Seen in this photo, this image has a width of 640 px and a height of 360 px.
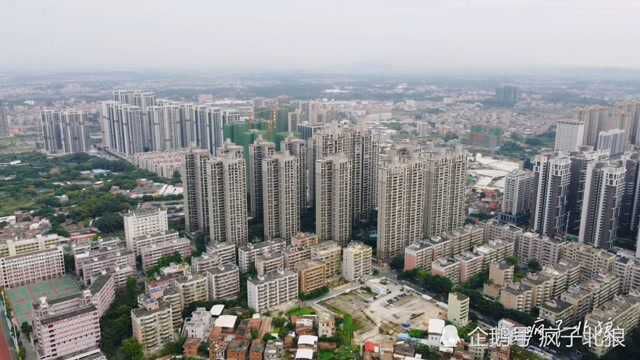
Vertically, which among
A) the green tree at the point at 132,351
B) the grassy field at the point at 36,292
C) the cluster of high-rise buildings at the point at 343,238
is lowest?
the grassy field at the point at 36,292

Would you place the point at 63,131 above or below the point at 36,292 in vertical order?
above

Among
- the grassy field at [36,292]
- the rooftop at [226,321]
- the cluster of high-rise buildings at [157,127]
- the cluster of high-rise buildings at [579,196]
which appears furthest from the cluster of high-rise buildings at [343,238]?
the cluster of high-rise buildings at [157,127]

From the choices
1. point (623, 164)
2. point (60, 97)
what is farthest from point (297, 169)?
point (60, 97)

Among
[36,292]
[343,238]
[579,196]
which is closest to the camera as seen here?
[36,292]

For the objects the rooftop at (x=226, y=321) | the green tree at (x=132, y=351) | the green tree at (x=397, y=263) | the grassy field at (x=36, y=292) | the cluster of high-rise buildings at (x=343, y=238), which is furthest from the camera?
the green tree at (x=397, y=263)

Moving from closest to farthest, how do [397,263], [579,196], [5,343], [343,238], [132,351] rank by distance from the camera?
[132,351] < [5,343] < [397,263] < [343,238] < [579,196]

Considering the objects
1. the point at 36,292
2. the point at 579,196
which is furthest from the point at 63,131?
the point at 579,196

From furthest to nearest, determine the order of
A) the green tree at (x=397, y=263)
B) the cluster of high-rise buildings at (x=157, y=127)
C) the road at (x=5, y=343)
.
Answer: the cluster of high-rise buildings at (x=157, y=127), the green tree at (x=397, y=263), the road at (x=5, y=343)

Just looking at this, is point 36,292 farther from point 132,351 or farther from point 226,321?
point 226,321

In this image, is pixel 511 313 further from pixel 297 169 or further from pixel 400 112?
pixel 400 112

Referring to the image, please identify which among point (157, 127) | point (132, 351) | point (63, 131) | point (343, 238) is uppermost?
point (157, 127)

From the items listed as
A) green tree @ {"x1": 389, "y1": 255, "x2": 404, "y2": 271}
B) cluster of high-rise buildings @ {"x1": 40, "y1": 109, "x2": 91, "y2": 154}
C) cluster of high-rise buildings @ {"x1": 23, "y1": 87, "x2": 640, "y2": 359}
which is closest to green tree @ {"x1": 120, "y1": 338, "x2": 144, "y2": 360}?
cluster of high-rise buildings @ {"x1": 23, "y1": 87, "x2": 640, "y2": 359}

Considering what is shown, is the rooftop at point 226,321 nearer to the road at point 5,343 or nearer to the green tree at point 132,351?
the green tree at point 132,351
